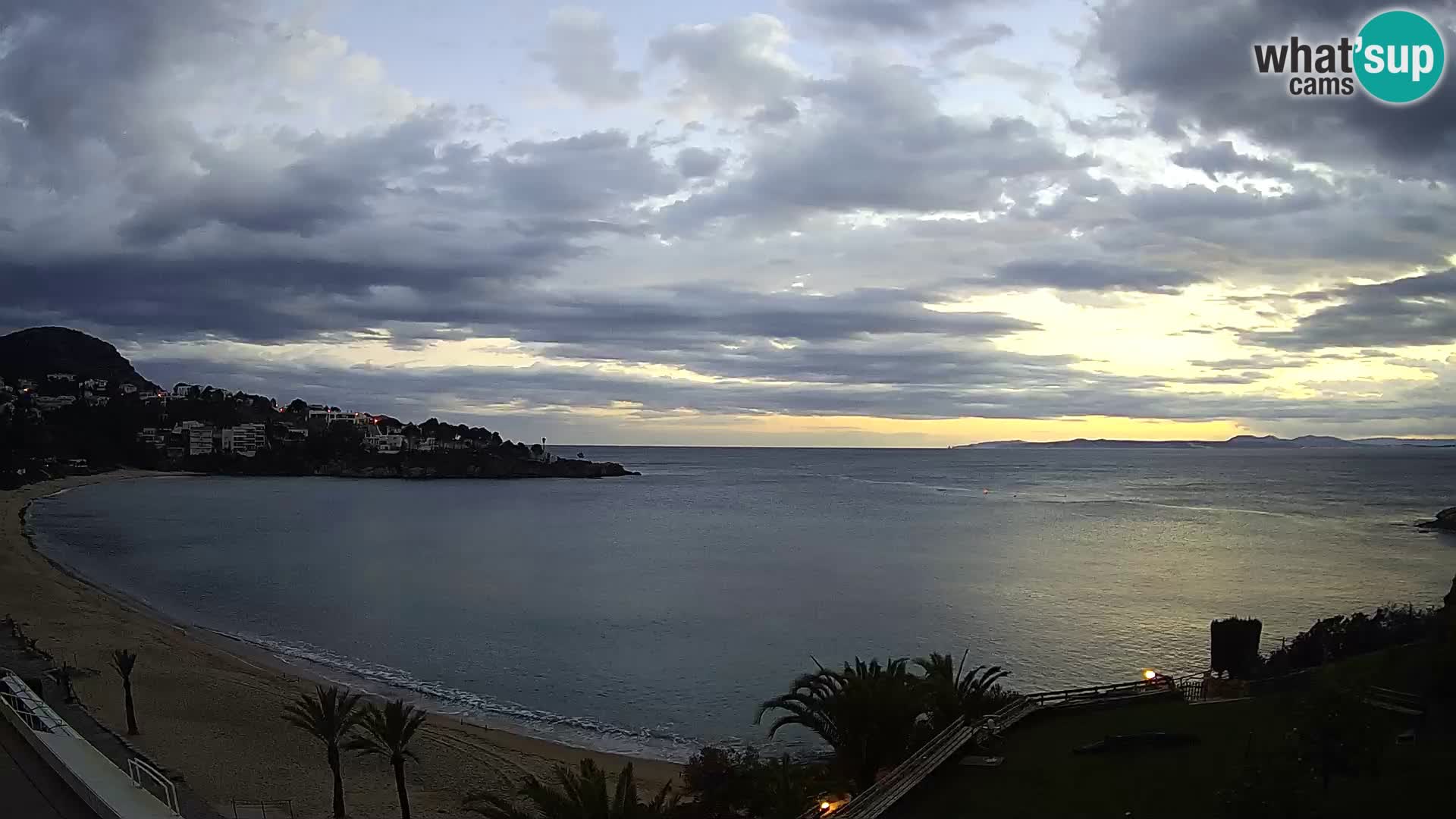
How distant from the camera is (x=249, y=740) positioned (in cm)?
2700

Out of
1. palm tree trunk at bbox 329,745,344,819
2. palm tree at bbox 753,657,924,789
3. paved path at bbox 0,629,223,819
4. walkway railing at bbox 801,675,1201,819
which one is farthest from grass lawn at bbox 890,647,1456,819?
paved path at bbox 0,629,223,819

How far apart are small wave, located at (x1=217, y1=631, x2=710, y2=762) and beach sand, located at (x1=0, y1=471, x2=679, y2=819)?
1.07 meters

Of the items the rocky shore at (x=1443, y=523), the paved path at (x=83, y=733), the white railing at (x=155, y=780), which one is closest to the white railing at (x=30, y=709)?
the paved path at (x=83, y=733)

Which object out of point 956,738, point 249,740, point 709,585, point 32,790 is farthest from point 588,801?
point 709,585

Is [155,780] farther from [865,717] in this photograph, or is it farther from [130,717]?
[865,717]

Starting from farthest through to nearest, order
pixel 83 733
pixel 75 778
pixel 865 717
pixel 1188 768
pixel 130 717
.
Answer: pixel 130 717
pixel 83 733
pixel 865 717
pixel 1188 768
pixel 75 778

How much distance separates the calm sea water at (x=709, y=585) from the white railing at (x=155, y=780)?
12137 mm

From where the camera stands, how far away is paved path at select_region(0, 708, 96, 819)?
511 inches

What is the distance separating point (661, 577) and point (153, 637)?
28.3m

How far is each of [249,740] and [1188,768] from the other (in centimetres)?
2488

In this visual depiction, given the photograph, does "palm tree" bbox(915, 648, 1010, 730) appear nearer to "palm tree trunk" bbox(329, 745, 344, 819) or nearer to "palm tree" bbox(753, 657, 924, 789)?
"palm tree" bbox(753, 657, 924, 789)

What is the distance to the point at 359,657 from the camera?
1528 inches

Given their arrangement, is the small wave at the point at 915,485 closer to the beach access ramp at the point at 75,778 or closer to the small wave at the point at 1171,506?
the small wave at the point at 1171,506

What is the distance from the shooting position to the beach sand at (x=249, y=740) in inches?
912
